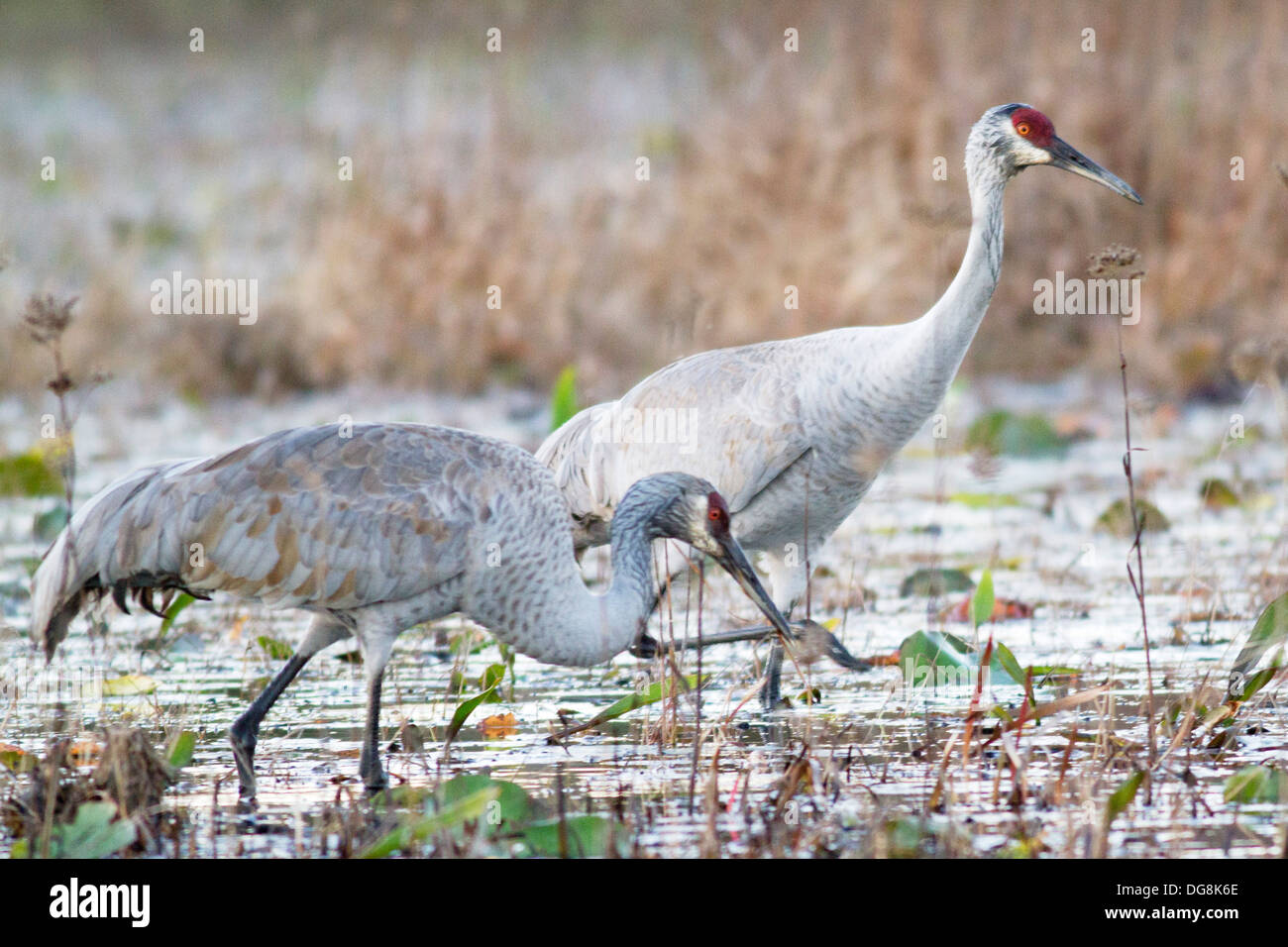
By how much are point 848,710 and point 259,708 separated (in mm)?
1452

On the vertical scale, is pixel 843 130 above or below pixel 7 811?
above

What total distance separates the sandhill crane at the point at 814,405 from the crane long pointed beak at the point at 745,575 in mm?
497

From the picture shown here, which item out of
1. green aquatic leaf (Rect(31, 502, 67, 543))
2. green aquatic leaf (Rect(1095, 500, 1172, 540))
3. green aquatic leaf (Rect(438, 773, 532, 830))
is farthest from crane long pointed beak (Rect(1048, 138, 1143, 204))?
green aquatic leaf (Rect(31, 502, 67, 543))

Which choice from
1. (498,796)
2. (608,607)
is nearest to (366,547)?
(608,607)

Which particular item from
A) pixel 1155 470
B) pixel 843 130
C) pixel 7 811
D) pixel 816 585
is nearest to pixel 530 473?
pixel 7 811

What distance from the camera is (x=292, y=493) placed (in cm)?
453

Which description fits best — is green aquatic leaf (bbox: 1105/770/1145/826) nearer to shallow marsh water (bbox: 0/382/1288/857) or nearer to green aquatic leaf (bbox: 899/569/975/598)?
shallow marsh water (bbox: 0/382/1288/857)

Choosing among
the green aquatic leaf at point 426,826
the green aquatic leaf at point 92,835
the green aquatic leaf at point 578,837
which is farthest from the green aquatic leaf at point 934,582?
the green aquatic leaf at point 92,835

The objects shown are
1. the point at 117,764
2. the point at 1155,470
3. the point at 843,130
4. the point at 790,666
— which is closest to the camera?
the point at 117,764

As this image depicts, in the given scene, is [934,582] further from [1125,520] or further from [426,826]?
[426,826]

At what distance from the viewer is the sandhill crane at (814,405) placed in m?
5.19

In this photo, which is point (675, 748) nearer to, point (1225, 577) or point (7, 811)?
point (7, 811)

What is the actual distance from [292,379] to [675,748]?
5.68m

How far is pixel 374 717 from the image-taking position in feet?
14.3
